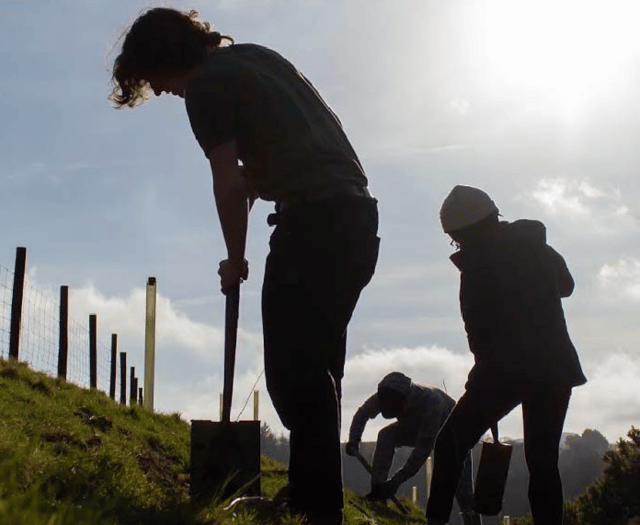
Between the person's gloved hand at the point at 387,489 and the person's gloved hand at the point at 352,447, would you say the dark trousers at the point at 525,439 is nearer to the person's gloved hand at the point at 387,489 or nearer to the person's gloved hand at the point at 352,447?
the person's gloved hand at the point at 387,489

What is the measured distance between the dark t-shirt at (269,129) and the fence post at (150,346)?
754 cm

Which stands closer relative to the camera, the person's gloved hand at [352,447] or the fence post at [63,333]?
the person's gloved hand at [352,447]

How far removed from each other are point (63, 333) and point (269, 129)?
43.5ft

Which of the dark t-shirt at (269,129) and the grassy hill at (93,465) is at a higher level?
the dark t-shirt at (269,129)

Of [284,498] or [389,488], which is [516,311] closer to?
[284,498]

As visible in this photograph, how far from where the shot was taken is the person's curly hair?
379 centimetres

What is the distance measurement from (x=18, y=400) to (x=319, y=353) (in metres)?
4.35

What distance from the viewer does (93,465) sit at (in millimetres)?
4102

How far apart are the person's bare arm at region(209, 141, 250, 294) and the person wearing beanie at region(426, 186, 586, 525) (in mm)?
1658

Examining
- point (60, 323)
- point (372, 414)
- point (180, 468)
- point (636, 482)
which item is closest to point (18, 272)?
point (60, 323)

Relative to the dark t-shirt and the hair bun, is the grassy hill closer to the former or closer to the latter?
the dark t-shirt

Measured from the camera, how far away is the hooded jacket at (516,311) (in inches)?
182

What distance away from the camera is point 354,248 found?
3502 mm

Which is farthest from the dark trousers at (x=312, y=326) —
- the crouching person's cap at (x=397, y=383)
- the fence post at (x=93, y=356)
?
the fence post at (x=93, y=356)
